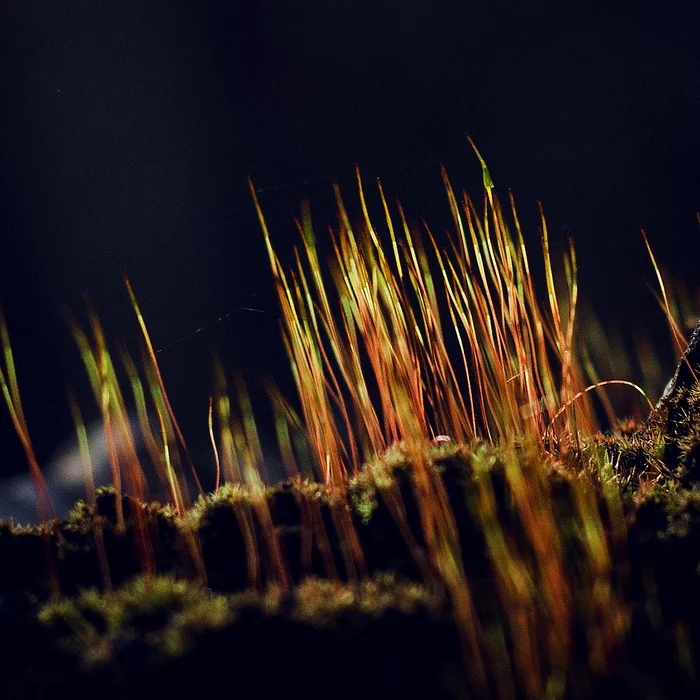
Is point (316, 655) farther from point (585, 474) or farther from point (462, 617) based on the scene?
point (585, 474)

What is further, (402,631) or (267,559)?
(267,559)

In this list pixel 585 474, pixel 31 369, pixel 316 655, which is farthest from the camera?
pixel 31 369

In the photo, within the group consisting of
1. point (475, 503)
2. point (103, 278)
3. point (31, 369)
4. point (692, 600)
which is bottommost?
point (692, 600)

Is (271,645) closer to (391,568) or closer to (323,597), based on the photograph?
(323,597)

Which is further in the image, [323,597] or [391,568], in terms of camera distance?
[391,568]

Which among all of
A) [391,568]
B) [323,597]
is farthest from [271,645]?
[391,568]

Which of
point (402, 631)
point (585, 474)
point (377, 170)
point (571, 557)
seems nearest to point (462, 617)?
point (402, 631)

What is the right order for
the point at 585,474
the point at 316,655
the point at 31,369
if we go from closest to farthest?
the point at 316,655 → the point at 585,474 → the point at 31,369

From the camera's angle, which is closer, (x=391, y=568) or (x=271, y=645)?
(x=271, y=645)
